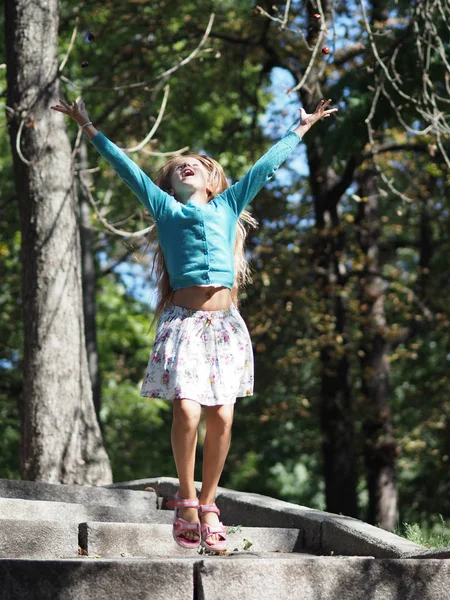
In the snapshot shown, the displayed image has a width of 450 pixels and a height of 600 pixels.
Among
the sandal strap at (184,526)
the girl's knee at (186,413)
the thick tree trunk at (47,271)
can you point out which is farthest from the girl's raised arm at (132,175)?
the thick tree trunk at (47,271)

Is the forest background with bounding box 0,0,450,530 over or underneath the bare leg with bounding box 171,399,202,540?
over

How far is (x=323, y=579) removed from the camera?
3854mm

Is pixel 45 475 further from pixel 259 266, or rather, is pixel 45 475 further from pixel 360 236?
pixel 360 236

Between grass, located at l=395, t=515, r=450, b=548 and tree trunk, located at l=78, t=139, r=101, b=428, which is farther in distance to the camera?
tree trunk, located at l=78, t=139, r=101, b=428

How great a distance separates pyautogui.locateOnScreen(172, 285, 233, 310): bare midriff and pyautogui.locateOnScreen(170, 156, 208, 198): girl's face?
0.58 m

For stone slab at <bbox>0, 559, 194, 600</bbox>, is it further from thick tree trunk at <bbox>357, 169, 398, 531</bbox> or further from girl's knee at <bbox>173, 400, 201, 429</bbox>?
thick tree trunk at <bbox>357, 169, 398, 531</bbox>

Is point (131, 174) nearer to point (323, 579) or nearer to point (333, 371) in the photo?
point (323, 579)

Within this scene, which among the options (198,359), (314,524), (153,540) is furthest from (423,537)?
(198,359)

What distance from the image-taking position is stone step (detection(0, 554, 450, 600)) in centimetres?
345

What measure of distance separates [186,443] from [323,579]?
96cm

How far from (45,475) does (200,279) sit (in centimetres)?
314

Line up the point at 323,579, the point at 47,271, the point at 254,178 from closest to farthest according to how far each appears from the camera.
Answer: the point at 323,579, the point at 254,178, the point at 47,271

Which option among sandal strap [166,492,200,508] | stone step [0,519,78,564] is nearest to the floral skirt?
sandal strap [166,492,200,508]

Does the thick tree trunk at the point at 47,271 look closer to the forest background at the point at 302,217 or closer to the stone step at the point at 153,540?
the stone step at the point at 153,540
